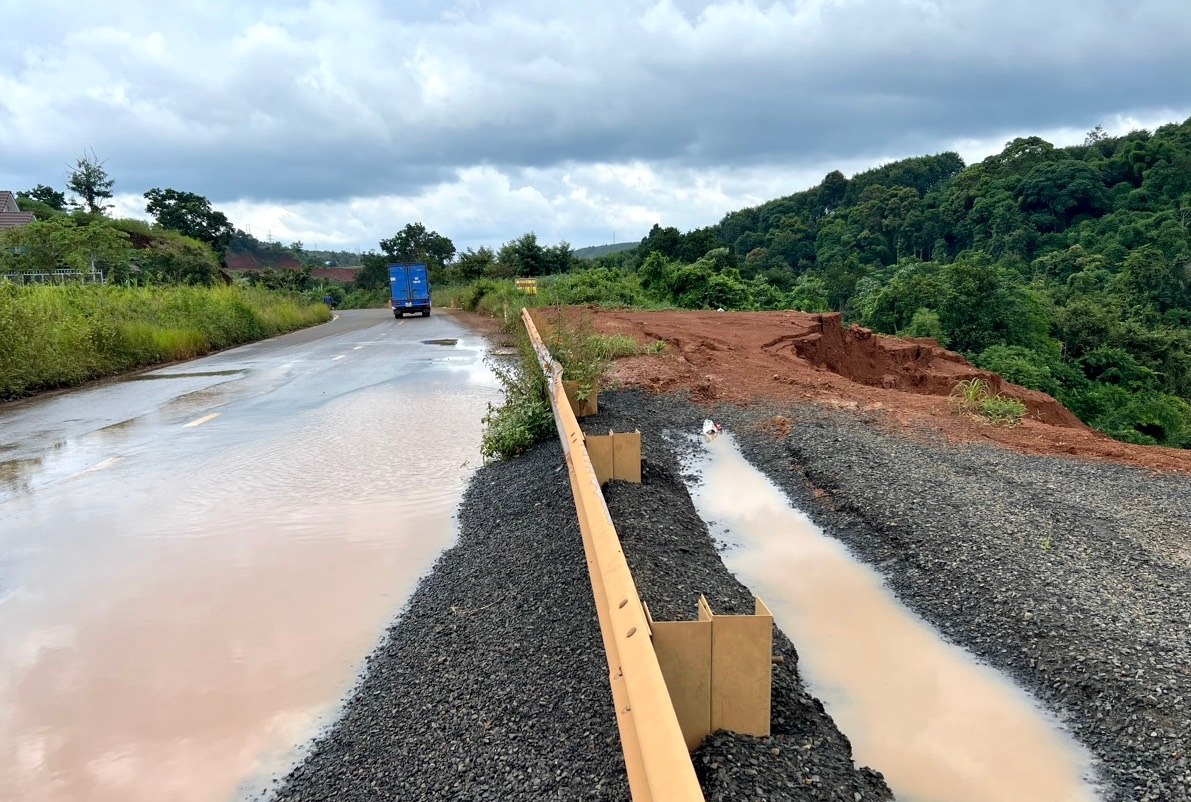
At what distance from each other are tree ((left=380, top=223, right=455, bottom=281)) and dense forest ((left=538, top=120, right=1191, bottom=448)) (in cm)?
2591

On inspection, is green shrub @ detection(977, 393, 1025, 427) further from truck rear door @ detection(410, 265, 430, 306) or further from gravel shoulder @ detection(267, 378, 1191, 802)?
truck rear door @ detection(410, 265, 430, 306)

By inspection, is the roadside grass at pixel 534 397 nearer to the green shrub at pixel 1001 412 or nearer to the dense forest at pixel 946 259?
the green shrub at pixel 1001 412

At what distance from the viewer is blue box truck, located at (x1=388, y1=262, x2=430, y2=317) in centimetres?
3872

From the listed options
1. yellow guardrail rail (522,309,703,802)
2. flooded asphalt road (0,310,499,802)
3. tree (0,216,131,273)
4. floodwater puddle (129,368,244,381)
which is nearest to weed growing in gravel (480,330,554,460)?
flooded asphalt road (0,310,499,802)

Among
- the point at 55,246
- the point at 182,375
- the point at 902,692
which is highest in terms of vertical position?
the point at 55,246

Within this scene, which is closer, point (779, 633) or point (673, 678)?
point (673, 678)

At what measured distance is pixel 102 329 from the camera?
1656 cm

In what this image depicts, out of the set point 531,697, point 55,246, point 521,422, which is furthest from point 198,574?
point 55,246

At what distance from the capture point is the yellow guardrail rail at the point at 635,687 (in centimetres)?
178

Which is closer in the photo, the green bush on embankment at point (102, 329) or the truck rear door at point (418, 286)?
the green bush on embankment at point (102, 329)

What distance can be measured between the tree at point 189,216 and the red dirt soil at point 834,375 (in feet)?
209

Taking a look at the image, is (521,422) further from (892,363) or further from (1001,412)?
(892,363)

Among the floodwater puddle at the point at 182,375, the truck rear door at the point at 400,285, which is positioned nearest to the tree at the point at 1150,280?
the truck rear door at the point at 400,285

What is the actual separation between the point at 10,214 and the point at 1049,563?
6523 cm
